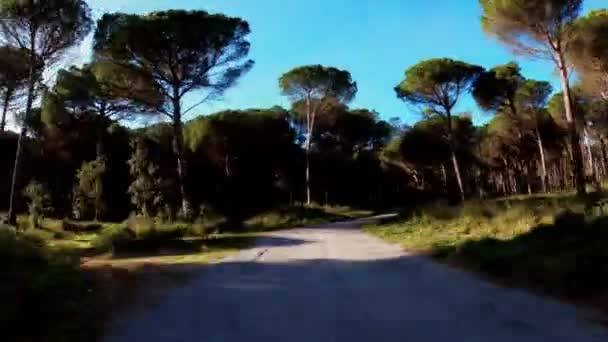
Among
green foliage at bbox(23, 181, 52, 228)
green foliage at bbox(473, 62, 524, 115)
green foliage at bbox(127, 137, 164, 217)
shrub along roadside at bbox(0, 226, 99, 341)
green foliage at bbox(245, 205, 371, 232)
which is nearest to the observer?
shrub along roadside at bbox(0, 226, 99, 341)

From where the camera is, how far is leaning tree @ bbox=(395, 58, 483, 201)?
32688 mm

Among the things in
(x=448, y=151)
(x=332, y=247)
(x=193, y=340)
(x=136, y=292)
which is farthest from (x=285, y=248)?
(x=448, y=151)

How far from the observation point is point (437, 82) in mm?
33188

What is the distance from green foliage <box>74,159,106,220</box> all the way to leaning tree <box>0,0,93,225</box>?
8.30m

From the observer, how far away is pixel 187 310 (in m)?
6.32

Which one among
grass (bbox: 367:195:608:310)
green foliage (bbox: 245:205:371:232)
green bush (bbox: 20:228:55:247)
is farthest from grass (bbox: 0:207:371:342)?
green foliage (bbox: 245:205:371:232)

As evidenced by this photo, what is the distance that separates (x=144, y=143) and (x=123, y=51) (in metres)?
5.34

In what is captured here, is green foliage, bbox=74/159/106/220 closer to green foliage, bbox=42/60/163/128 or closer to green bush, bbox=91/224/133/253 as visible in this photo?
green foliage, bbox=42/60/163/128

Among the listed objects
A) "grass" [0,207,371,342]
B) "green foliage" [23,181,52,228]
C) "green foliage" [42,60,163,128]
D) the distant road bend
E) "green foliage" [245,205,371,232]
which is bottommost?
the distant road bend

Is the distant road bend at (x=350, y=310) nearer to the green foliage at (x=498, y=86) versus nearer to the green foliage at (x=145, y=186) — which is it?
the green foliage at (x=145, y=186)

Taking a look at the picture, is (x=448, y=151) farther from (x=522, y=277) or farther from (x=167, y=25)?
(x=522, y=277)

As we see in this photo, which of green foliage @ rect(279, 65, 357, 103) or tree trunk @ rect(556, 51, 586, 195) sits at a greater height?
green foliage @ rect(279, 65, 357, 103)

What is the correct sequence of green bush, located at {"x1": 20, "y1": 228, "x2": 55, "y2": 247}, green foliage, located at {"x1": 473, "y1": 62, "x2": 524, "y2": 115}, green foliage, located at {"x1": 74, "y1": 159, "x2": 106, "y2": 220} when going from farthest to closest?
green foliage, located at {"x1": 473, "y1": 62, "x2": 524, "y2": 115} → green foliage, located at {"x1": 74, "y1": 159, "x2": 106, "y2": 220} → green bush, located at {"x1": 20, "y1": 228, "x2": 55, "y2": 247}

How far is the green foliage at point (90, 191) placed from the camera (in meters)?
29.0
